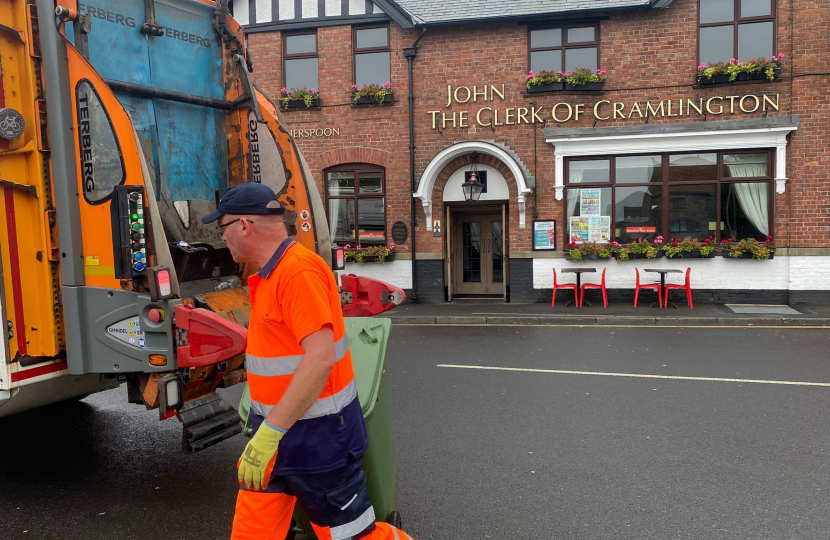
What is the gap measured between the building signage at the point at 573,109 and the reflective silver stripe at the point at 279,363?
12.2m

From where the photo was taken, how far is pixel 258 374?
8.39 ft

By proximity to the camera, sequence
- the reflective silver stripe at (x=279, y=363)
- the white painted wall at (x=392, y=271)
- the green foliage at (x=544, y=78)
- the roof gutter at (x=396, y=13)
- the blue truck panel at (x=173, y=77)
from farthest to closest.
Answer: the white painted wall at (x=392, y=271) → the roof gutter at (x=396, y=13) → the green foliage at (x=544, y=78) → the blue truck panel at (x=173, y=77) → the reflective silver stripe at (x=279, y=363)

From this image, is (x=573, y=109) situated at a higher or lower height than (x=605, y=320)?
higher

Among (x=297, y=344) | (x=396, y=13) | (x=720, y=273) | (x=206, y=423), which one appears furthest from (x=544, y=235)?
(x=297, y=344)

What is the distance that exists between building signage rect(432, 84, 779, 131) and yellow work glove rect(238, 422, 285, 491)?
492 inches

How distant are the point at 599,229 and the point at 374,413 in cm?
1173

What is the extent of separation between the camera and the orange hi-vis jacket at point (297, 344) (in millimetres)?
2389

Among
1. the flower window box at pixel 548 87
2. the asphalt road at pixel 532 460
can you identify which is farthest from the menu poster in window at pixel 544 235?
the asphalt road at pixel 532 460

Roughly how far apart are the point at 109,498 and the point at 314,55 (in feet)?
40.9

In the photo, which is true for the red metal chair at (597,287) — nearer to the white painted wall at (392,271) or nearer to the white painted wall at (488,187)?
the white painted wall at (488,187)

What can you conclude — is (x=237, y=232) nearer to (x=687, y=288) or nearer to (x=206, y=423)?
(x=206, y=423)

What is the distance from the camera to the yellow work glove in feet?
7.79

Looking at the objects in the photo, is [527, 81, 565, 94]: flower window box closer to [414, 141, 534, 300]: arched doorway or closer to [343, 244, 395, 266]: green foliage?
[414, 141, 534, 300]: arched doorway

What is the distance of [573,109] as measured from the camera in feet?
45.1
